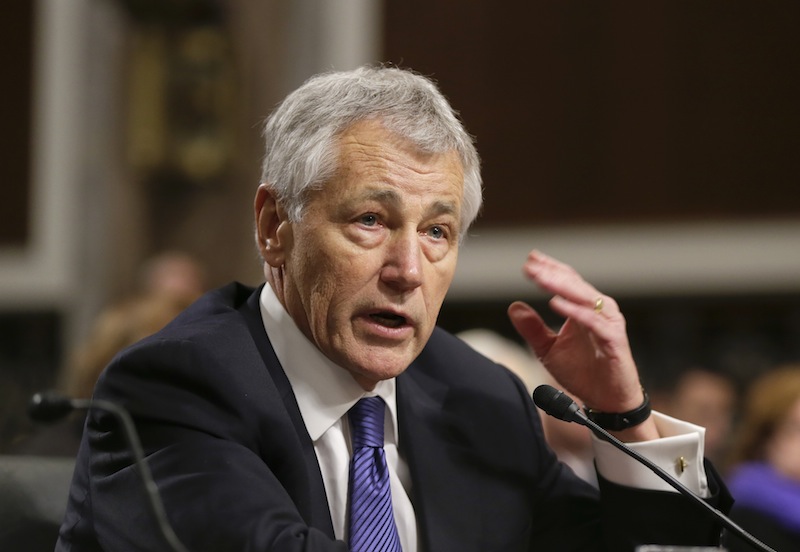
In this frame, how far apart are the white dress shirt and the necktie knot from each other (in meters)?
0.01

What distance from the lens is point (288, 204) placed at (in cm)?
201

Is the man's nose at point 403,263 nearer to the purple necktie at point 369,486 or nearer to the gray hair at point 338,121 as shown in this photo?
the gray hair at point 338,121

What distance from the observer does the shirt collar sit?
2014 mm

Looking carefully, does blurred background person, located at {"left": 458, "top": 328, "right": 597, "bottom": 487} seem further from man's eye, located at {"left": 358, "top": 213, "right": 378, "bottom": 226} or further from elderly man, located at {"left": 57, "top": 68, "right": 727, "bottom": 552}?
man's eye, located at {"left": 358, "top": 213, "right": 378, "bottom": 226}

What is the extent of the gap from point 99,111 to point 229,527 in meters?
6.19

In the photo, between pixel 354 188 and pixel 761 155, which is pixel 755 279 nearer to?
pixel 761 155

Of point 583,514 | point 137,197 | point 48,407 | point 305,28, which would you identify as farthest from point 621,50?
point 48,407

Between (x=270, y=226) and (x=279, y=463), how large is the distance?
0.43 metres

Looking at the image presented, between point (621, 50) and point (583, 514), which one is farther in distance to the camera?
point (621, 50)

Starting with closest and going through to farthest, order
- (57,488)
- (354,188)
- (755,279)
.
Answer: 1. (354,188)
2. (57,488)
3. (755,279)

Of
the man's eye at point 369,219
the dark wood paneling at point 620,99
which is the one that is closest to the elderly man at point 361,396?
the man's eye at point 369,219

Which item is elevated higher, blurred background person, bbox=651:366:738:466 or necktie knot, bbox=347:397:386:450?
necktie knot, bbox=347:397:386:450

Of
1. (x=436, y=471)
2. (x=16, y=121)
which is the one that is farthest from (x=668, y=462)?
(x=16, y=121)

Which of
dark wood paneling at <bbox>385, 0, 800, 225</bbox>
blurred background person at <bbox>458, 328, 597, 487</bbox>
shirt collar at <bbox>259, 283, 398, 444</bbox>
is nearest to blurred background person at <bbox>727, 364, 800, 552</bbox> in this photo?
blurred background person at <bbox>458, 328, 597, 487</bbox>
